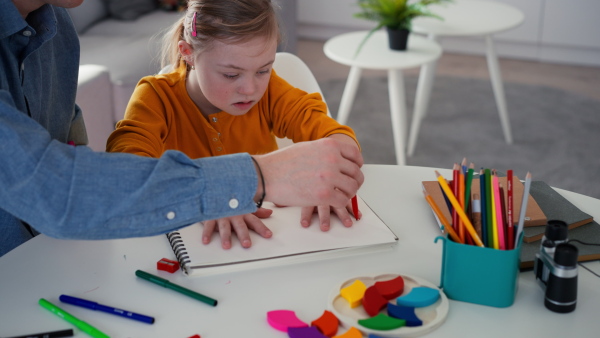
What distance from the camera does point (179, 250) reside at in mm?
957

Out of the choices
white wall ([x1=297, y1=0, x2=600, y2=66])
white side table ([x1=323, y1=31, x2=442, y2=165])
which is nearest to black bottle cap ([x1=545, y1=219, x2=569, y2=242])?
white side table ([x1=323, y1=31, x2=442, y2=165])

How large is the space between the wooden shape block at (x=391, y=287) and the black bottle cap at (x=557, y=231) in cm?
19

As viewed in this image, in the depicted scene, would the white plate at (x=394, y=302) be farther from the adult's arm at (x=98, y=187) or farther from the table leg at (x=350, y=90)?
the table leg at (x=350, y=90)

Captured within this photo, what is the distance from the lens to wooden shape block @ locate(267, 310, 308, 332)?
31.8 inches

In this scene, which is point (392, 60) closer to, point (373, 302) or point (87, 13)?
point (87, 13)

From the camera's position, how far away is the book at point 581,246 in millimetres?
933

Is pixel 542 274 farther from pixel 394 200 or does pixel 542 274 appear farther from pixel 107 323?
pixel 107 323

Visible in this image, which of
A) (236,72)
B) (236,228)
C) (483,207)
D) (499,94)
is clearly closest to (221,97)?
(236,72)

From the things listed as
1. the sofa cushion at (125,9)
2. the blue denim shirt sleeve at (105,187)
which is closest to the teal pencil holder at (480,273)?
the blue denim shirt sleeve at (105,187)

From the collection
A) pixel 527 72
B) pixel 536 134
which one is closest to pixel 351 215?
pixel 536 134

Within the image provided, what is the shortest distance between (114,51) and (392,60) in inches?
42.7

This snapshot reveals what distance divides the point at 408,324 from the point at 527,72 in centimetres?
346

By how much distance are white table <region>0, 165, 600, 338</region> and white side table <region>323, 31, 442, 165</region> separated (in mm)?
1648

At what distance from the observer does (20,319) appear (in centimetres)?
83
